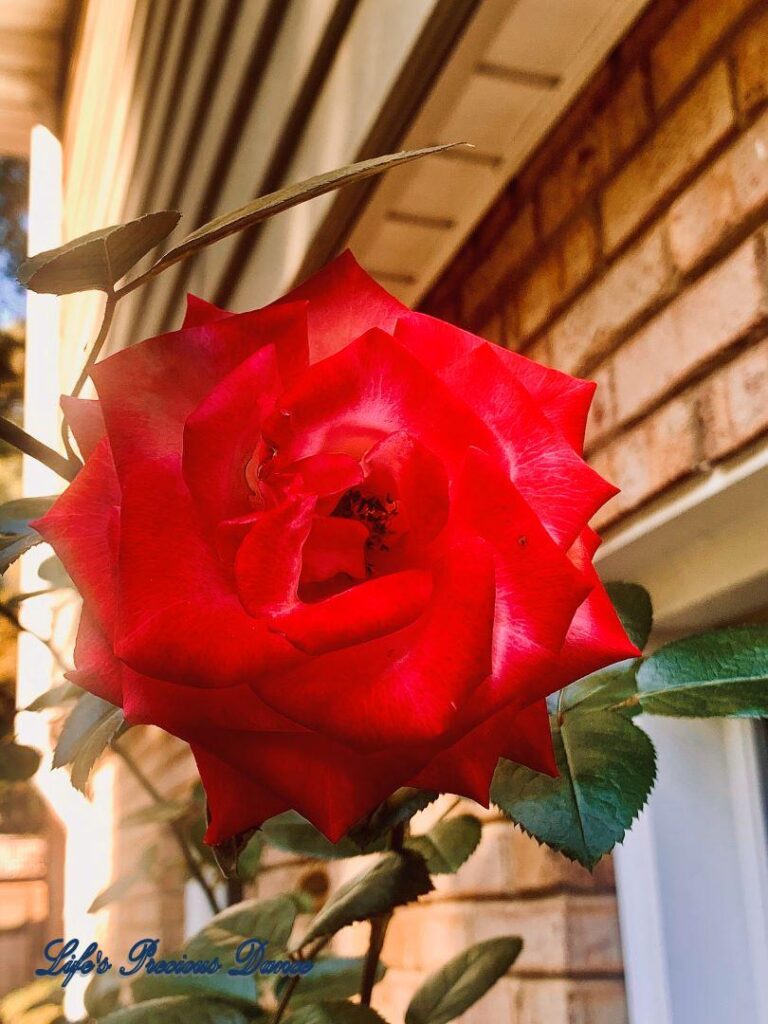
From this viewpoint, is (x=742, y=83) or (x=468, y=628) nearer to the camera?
(x=468, y=628)

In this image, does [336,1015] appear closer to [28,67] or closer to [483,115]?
[483,115]

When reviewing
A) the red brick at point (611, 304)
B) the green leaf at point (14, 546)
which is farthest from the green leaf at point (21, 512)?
the red brick at point (611, 304)

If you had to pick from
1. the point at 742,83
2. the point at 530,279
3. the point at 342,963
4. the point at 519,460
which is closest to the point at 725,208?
the point at 742,83

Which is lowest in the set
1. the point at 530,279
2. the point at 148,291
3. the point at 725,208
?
the point at 725,208

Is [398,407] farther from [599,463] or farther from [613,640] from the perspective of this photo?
[599,463]

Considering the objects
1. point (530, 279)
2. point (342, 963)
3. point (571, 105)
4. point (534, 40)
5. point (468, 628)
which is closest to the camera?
point (468, 628)
